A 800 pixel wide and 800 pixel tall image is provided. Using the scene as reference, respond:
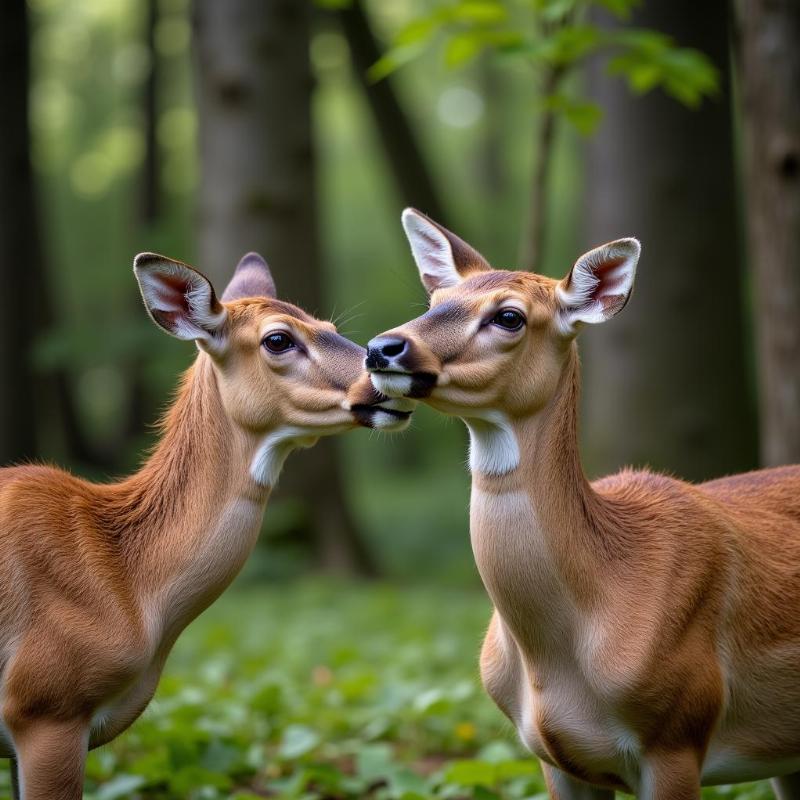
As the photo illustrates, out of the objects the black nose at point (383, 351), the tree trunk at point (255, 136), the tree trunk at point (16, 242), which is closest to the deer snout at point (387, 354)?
the black nose at point (383, 351)

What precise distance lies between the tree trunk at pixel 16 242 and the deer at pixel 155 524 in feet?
36.2

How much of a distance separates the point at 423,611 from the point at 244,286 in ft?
19.6

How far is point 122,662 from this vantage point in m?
4.23

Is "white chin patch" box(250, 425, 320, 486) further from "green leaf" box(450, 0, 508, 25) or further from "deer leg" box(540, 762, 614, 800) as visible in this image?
"green leaf" box(450, 0, 508, 25)

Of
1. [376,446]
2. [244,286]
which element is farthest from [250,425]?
[376,446]

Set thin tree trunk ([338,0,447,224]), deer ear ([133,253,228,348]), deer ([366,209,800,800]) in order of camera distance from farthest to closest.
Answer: thin tree trunk ([338,0,447,224]) → deer ear ([133,253,228,348]) → deer ([366,209,800,800])

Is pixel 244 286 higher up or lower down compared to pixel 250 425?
higher up

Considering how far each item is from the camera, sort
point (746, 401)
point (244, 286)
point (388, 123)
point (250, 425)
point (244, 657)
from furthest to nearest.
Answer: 1. point (388, 123)
2. point (746, 401)
3. point (244, 657)
4. point (244, 286)
5. point (250, 425)

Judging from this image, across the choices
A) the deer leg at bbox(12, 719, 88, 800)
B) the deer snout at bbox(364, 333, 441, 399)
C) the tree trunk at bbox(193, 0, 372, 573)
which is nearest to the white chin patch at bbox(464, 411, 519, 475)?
the deer snout at bbox(364, 333, 441, 399)

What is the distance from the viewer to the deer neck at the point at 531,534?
416 centimetres

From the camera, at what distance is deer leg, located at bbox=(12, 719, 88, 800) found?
412cm

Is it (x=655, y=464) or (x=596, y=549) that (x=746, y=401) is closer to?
(x=655, y=464)

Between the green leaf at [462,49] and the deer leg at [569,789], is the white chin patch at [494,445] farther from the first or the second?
the green leaf at [462,49]

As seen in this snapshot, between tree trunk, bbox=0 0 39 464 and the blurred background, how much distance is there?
35 mm
